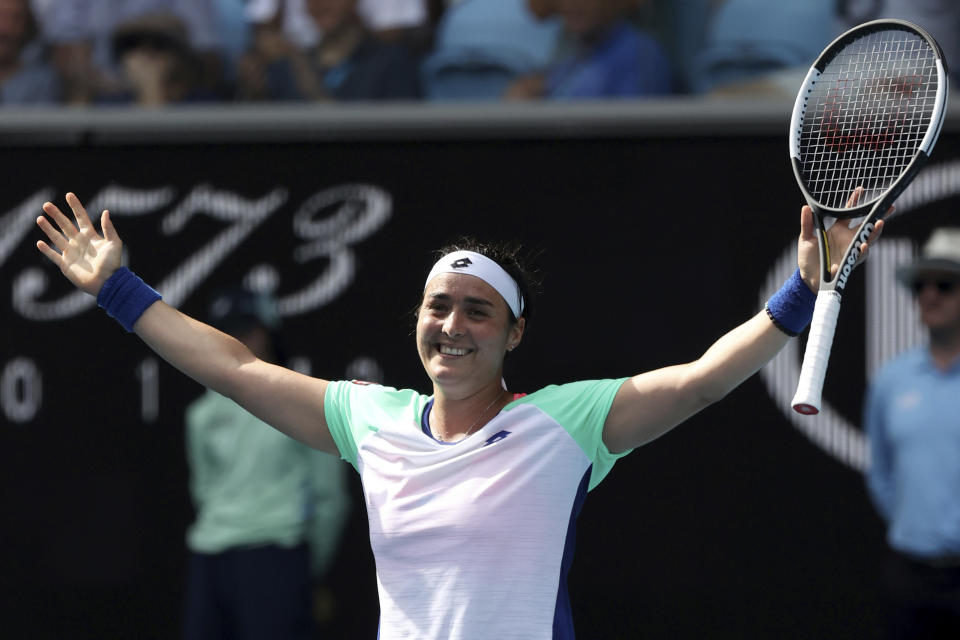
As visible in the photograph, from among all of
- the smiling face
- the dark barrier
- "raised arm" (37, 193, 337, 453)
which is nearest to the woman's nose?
the smiling face

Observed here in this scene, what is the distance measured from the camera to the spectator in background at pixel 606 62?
608 centimetres

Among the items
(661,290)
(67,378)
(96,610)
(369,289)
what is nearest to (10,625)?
(96,610)

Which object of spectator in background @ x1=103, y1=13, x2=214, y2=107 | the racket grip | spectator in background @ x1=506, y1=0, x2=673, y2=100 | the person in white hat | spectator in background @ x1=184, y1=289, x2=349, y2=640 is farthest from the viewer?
spectator in background @ x1=103, y1=13, x2=214, y2=107

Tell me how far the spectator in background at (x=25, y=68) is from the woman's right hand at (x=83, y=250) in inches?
133

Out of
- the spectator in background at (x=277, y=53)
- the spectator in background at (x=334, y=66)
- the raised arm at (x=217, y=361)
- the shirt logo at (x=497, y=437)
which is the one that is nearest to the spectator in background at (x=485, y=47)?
the spectator in background at (x=334, y=66)

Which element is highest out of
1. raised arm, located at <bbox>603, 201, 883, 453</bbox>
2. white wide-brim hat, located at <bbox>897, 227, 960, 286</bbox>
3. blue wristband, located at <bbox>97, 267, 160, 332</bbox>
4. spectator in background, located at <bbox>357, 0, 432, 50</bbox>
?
spectator in background, located at <bbox>357, 0, 432, 50</bbox>

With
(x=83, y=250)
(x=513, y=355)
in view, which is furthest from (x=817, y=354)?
(x=513, y=355)

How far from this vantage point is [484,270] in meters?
3.11

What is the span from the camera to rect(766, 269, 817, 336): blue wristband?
9.17ft

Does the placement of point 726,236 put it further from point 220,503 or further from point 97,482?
point 97,482

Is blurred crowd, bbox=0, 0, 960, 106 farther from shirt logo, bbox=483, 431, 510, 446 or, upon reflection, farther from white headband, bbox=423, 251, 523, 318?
shirt logo, bbox=483, 431, 510, 446

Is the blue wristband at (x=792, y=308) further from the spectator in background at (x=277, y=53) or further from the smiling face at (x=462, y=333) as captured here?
the spectator in background at (x=277, y=53)

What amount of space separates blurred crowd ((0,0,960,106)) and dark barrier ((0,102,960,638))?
19 centimetres

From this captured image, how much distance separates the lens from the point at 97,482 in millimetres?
6305
